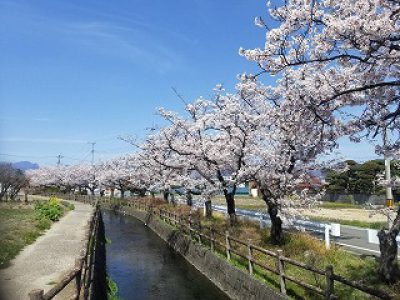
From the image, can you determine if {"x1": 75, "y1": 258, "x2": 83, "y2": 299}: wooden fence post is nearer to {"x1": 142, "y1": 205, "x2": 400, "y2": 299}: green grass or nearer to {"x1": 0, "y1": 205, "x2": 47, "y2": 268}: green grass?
{"x1": 0, "y1": 205, "x2": 47, "y2": 268}: green grass

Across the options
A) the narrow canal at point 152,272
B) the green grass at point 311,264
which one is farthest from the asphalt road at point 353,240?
the narrow canal at point 152,272

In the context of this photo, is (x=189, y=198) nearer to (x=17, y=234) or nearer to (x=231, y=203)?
(x=231, y=203)

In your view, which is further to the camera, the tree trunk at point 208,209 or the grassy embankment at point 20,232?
the tree trunk at point 208,209

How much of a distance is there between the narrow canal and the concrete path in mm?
2279

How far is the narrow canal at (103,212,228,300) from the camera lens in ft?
49.2

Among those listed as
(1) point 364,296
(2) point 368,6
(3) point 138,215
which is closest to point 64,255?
(1) point 364,296

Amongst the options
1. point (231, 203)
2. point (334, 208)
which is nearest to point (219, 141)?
point (231, 203)

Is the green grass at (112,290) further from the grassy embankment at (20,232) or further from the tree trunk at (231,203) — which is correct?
the tree trunk at (231,203)

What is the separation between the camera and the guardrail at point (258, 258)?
902 centimetres

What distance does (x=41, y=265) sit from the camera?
44.1 feet

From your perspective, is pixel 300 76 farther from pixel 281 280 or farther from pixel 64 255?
pixel 64 255

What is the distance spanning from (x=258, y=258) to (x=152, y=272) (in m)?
5.73

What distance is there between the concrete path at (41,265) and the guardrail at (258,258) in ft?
18.2

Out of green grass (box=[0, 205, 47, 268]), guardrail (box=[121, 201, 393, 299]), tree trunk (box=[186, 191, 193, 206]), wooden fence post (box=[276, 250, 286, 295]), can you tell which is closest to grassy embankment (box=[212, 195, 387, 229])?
tree trunk (box=[186, 191, 193, 206])
